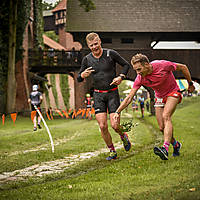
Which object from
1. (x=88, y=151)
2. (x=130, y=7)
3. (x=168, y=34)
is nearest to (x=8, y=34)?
(x=130, y=7)

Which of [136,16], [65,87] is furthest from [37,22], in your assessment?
[65,87]

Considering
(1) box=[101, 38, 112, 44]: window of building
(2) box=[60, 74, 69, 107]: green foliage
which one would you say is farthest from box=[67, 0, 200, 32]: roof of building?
(2) box=[60, 74, 69, 107]: green foliage

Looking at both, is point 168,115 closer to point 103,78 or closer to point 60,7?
point 103,78

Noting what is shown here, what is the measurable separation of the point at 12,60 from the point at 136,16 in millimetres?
12046

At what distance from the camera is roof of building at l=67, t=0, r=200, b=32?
31.1 meters

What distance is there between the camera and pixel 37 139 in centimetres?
1303

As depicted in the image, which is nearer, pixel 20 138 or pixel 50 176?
pixel 50 176

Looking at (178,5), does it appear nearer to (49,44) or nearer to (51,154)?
(49,44)

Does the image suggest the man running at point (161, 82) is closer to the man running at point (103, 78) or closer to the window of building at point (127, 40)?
the man running at point (103, 78)

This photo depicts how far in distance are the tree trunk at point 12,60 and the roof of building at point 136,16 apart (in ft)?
15.6

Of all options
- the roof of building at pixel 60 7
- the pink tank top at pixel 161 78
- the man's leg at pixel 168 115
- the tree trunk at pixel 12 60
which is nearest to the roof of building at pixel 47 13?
the roof of building at pixel 60 7

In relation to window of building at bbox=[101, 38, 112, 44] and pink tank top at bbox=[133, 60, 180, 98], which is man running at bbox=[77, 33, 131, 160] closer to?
pink tank top at bbox=[133, 60, 180, 98]

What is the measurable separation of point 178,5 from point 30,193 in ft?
107

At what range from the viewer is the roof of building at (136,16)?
3108 cm
